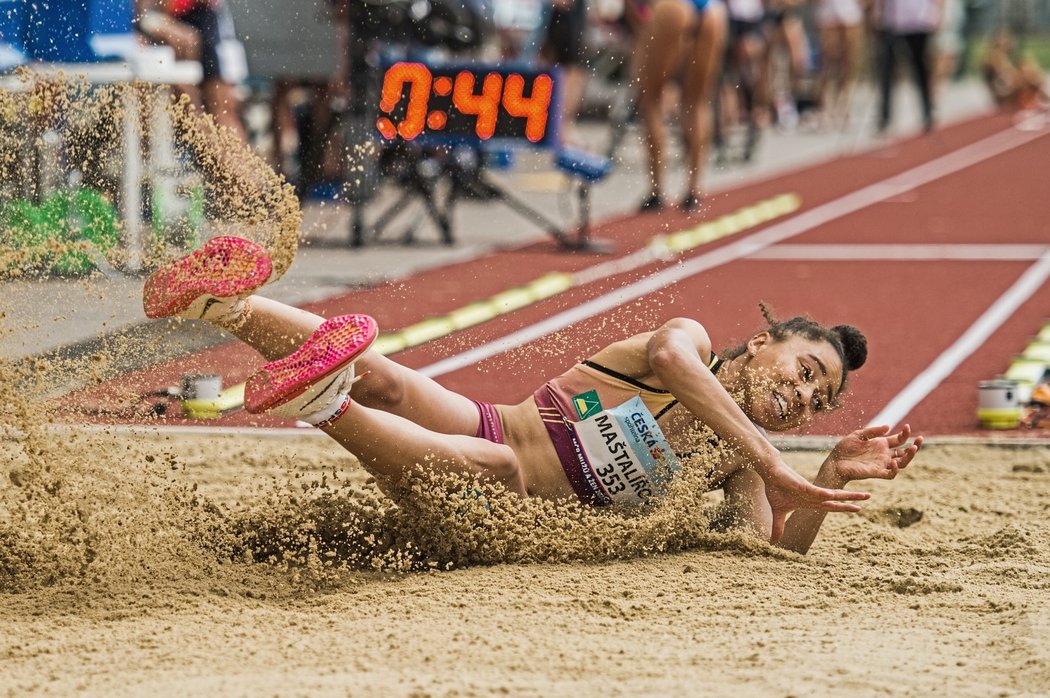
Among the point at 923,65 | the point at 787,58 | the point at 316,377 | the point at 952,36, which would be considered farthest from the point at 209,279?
the point at 952,36

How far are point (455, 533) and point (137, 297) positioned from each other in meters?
1.16

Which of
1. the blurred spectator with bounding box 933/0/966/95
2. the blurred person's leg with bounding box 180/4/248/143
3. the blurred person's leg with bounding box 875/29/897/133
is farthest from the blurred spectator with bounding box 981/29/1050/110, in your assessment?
the blurred person's leg with bounding box 180/4/248/143

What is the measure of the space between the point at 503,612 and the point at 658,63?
810cm

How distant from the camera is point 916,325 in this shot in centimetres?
821

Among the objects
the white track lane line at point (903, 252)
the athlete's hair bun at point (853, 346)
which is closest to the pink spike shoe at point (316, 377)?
the athlete's hair bun at point (853, 346)

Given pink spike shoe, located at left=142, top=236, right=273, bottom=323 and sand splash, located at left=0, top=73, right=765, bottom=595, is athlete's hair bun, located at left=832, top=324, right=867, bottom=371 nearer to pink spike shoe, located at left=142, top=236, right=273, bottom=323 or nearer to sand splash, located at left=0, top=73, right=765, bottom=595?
sand splash, located at left=0, top=73, right=765, bottom=595

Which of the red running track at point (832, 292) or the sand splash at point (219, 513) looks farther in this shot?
the red running track at point (832, 292)

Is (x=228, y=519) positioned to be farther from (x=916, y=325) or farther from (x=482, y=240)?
(x=482, y=240)

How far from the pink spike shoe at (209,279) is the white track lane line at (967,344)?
288 cm

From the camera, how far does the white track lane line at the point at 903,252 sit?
1053 cm

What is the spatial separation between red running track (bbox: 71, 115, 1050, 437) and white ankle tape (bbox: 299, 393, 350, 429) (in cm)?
94

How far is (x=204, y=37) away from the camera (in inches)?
377

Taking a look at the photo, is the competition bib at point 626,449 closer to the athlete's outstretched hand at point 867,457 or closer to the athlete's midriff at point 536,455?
the athlete's midriff at point 536,455

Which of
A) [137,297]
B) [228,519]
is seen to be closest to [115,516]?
[228,519]
